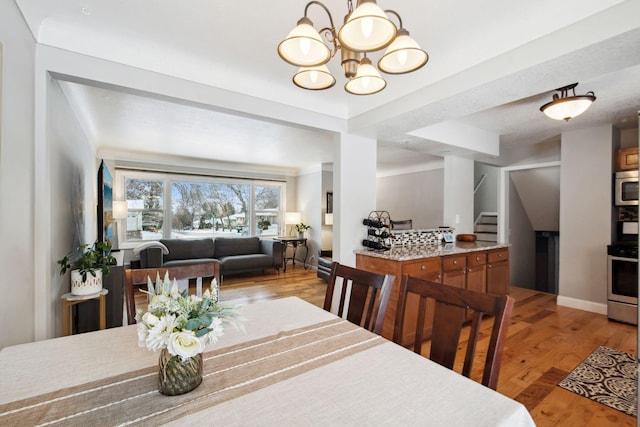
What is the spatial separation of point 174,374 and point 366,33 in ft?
4.37

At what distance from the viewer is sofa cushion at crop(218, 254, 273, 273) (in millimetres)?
5445

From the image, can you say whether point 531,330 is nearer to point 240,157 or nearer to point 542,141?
point 542,141

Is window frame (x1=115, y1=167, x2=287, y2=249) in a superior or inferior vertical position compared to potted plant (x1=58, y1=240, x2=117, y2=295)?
superior

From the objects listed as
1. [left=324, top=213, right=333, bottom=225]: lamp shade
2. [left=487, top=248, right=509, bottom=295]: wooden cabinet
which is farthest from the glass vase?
[left=324, top=213, right=333, bottom=225]: lamp shade

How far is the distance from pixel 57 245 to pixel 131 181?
3.95m

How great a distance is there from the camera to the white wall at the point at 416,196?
661 cm

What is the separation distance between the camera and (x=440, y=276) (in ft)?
9.54

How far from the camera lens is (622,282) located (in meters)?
3.25

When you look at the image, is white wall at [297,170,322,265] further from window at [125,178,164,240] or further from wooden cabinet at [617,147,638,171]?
wooden cabinet at [617,147,638,171]

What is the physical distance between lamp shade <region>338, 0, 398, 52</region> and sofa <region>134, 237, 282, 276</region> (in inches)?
185

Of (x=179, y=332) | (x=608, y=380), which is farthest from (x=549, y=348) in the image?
(x=179, y=332)

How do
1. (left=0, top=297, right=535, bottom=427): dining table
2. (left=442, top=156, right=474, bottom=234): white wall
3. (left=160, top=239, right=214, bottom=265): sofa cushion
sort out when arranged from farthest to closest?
(left=160, top=239, right=214, bottom=265): sofa cushion < (left=442, top=156, right=474, bottom=234): white wall < (left=0, top=297, right=535, bottom=427): dining table

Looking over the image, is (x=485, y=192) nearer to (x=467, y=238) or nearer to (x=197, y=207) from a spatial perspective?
(x=467, y=238)

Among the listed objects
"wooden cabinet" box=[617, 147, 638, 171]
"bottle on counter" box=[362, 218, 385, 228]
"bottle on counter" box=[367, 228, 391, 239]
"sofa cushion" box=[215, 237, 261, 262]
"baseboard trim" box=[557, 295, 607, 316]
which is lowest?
"baseboard trim" box=[557, 295, 607, 316]
